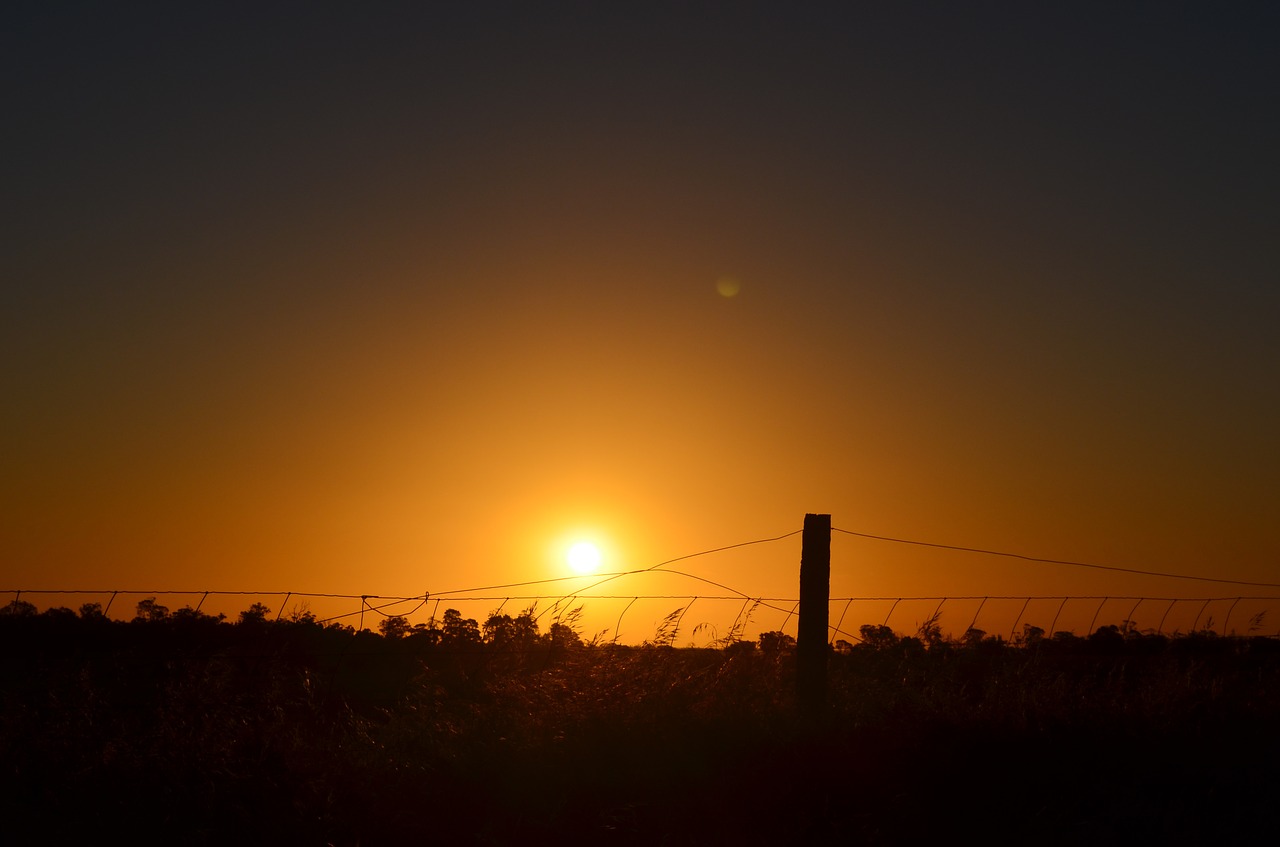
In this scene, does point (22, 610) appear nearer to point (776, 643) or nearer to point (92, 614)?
point (92, 614)

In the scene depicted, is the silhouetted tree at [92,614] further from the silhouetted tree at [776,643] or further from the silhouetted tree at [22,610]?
the silhouetted tree at [776,643]

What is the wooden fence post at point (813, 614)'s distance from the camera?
1011 centimetres

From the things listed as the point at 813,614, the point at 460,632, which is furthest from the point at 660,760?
the point at 460,632

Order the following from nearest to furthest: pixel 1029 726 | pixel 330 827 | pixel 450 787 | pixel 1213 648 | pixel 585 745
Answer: pixel 330 827 < pixel 450 787 < pixel 585 745 < pixel 1029 726 < pixel 1213 648

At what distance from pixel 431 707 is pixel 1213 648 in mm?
14416

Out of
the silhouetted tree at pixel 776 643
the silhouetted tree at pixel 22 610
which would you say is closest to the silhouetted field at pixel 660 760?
the silhouetted tree at pixel 776 643

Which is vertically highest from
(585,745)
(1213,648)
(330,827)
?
(1213,648)

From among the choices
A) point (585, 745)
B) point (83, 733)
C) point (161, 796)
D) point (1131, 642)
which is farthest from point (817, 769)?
point (1131, 642)

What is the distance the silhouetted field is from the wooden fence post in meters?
0.28

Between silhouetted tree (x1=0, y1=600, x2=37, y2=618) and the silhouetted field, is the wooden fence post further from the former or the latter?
silhouetted tree (x1=0, y1=600, x2=37, y2=618)

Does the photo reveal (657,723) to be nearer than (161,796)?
No

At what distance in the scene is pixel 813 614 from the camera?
10.5 metres

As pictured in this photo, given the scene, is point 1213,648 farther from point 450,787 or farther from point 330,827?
point 330,827

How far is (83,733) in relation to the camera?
345 inches
